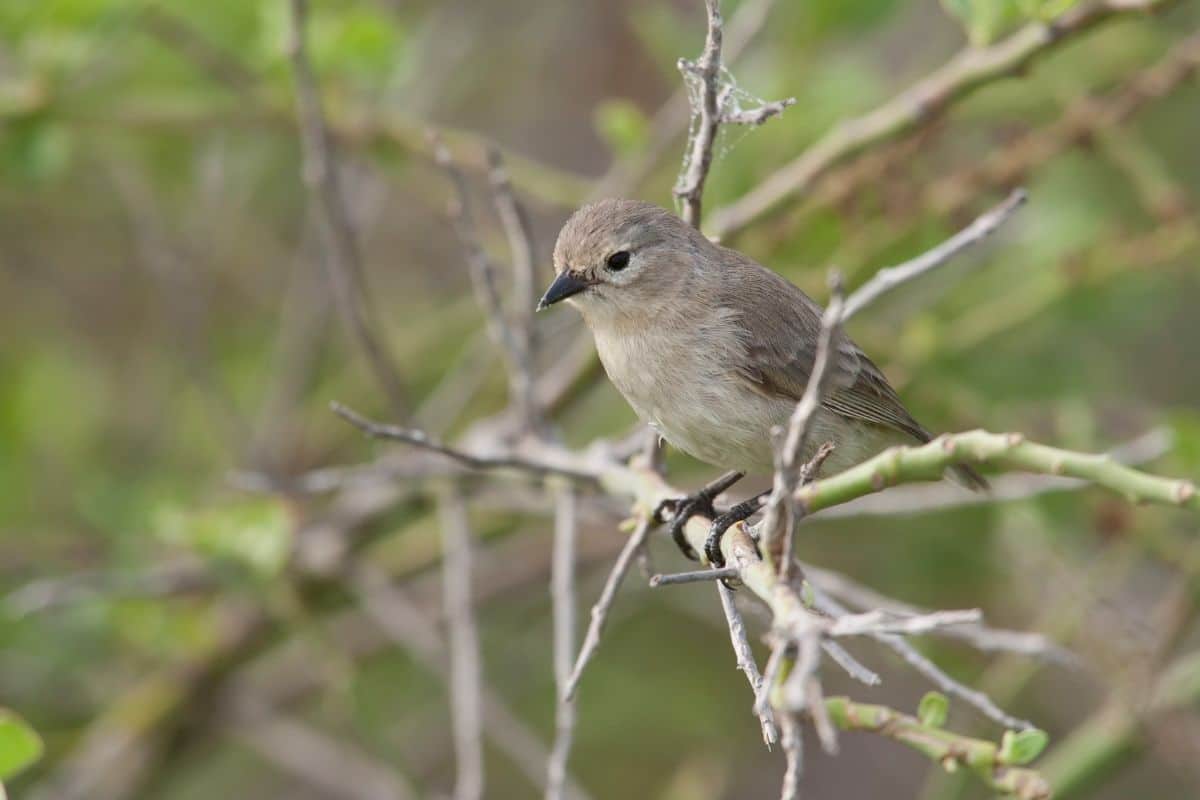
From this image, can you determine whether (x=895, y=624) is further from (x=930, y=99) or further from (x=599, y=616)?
(x=930, y=99)

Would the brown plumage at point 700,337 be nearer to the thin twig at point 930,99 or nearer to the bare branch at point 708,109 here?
the thin twig at point 930,99

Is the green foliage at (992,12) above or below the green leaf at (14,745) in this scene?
above

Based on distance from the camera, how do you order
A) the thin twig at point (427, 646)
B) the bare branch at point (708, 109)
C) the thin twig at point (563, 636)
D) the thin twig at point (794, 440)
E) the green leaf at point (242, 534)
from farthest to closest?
1. the thin twig at point (427, 646)
2. the green leaf at point (242, 534)
3. the thin twig at point (563, 636)
4. the bare branch at point (708, 109)
5. the thin twig at point (794, 440)

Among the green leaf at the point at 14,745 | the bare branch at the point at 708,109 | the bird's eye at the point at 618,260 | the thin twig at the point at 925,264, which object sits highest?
the bird's eye at the point at 618,260

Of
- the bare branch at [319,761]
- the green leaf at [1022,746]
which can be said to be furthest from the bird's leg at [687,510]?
the bare branch at [319,761]

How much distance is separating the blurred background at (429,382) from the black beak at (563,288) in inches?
19.7

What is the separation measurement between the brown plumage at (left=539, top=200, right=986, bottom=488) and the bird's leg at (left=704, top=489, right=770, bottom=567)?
0.14m

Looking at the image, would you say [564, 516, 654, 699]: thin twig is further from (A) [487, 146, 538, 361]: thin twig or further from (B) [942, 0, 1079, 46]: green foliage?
(B) [942, 0, 1079, 46]: green foliage

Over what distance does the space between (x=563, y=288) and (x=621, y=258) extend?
0.57 feet

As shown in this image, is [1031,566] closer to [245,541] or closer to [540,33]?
[245,541]

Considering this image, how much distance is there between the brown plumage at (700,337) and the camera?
316 centimetres

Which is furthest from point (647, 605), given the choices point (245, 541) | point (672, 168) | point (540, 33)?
point (540, 33)

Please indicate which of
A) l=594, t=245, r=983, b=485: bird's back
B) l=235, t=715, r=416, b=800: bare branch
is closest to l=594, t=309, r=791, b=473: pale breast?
l=594, t=245, r=983, b=485: bird's back

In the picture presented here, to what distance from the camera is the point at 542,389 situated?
4.19 m
